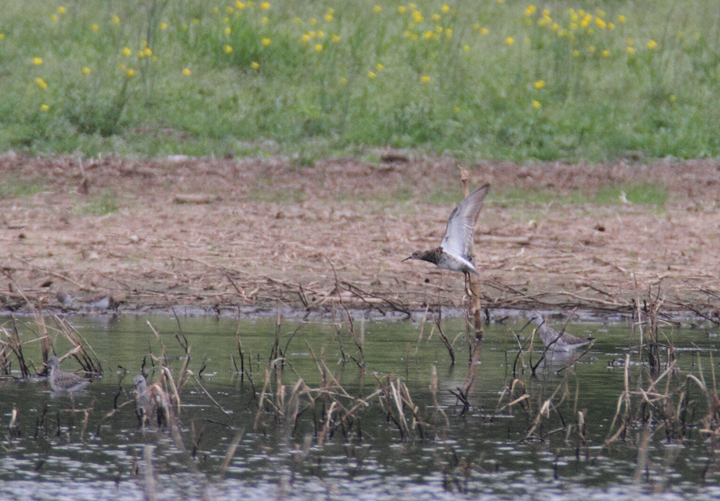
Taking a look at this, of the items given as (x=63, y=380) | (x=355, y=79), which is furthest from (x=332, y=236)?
(x=355, y=79)

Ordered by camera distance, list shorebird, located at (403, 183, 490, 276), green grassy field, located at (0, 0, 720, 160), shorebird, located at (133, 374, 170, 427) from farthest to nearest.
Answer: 1. green grassy field, located at (0, 0, 720, 160)
2. shorebird, located at (403, 183, 490, 276)
3. shorebird, located at (133, 374, 170, 427)

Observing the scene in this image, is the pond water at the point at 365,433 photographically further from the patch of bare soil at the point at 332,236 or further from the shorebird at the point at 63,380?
the patch of bare soil at the point at 332,236

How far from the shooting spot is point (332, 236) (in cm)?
1302

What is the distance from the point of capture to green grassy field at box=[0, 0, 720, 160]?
1705 centimetres

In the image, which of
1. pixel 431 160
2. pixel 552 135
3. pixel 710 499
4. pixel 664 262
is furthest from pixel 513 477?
pixel 552 135

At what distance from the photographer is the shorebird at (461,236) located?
8.30m

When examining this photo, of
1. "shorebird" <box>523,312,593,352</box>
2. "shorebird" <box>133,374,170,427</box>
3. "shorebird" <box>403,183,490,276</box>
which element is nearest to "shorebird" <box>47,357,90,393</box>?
"shorebird" <box>133,374,170,427</box>

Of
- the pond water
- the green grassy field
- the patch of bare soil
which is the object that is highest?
the green grassy field

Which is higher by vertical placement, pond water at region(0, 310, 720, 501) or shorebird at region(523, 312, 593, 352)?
shorebird at region(523, 312, 593, 352)

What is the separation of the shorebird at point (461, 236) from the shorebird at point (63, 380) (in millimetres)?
2785

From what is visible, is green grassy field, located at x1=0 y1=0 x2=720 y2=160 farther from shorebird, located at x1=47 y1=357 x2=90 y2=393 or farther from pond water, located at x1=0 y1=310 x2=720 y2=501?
shorebird, located at x1=47 y1=357 x2=90 y2=393

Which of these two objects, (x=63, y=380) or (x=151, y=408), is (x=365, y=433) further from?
(x=63, y=380)

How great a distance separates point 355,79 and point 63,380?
1266 cm

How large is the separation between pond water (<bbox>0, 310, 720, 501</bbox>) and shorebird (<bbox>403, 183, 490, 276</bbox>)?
0.75m
